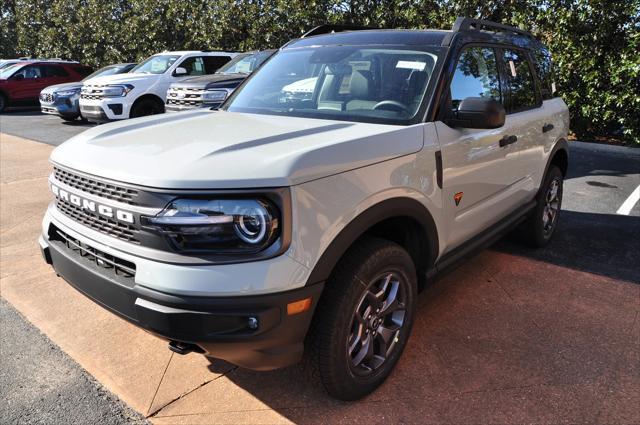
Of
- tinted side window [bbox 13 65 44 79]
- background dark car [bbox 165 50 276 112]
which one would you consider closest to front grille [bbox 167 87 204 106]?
background dark car [bbox 165 50 276 112]

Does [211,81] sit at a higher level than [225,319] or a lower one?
higher

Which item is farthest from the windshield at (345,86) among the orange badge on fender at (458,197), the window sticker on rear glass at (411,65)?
the orange badge on fender at (458,197)

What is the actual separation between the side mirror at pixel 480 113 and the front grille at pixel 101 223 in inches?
69.4

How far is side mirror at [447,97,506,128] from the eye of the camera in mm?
2629

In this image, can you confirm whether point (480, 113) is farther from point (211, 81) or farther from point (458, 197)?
point (211, 81)

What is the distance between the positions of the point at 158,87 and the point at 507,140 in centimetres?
974

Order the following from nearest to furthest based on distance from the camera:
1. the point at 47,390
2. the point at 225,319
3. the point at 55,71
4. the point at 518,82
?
the point at 225,319, the point at 47,390, the point at 518,82, the point at 55,71

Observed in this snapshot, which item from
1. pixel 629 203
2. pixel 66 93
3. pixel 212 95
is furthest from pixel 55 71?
pixel 629 203

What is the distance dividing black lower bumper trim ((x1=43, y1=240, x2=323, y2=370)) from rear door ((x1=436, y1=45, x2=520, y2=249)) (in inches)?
47.4

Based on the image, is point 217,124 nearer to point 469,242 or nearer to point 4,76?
point 469,242

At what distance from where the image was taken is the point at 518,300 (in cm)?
359

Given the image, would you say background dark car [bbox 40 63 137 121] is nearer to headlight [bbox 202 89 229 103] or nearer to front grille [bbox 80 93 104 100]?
front grille [bbox 80 93 104 100]

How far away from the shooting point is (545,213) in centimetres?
461

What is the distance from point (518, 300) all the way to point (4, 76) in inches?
762
